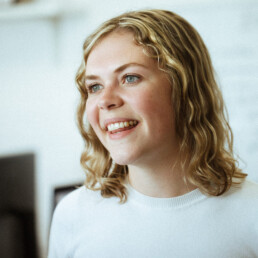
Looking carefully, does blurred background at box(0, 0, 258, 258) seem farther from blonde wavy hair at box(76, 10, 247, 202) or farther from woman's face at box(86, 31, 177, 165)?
woman's face at box(86, 31, 177, 165)

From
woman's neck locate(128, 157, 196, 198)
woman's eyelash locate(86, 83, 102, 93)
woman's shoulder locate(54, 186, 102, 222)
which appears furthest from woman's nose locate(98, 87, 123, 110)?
woman's shoulder locate(54, 186, 102, 222)

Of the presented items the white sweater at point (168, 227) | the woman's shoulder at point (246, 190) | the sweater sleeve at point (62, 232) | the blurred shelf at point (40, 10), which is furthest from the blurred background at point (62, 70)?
the woman's shoulder at point (246, 190)

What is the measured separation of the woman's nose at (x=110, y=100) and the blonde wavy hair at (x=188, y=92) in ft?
0.49

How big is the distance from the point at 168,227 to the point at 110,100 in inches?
16.4

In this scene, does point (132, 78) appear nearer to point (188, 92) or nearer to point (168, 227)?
point (188, 92)

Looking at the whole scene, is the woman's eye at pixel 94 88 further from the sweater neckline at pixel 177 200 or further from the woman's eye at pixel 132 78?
the sweater neckline at pixel 177 200

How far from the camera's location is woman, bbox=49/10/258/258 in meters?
0.81

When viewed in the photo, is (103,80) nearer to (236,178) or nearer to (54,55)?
(236,178)

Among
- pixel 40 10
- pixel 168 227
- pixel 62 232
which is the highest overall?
pixel 40 10

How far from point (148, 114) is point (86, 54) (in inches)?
12.6

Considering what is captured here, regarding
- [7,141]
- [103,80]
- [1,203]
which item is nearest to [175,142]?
[103,80]

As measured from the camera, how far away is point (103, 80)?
84cm

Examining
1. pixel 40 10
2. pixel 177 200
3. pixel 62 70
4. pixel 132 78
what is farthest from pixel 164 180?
pixel 40 10

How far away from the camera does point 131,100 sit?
0.79 m
